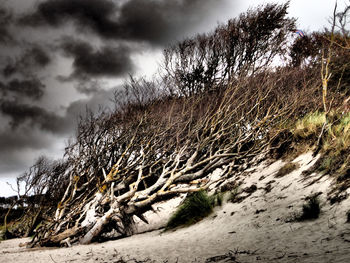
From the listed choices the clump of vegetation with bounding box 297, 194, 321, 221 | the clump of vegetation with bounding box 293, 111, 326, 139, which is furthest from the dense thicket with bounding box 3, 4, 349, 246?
the clump of vegetation with bounding box 297, 194, 321, 221

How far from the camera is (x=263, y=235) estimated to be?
11.2 ft

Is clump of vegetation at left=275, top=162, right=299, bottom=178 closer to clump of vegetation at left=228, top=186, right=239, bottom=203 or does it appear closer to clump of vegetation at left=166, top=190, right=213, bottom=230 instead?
clump of vegetation at left=228, top=186, right=239, bottom=203

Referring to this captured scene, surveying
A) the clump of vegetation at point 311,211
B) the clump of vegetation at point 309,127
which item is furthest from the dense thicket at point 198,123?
the clump of vegetation at point 311,211

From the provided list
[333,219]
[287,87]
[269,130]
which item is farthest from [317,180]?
[287,87]

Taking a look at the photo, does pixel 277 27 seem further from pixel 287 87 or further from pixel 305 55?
pixel 287 87

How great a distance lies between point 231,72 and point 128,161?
629 cm

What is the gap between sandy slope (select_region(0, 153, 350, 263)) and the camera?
2.50 m

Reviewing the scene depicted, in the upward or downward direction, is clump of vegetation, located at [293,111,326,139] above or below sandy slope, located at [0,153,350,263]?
above

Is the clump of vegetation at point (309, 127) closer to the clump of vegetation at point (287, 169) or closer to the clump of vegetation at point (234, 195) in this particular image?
the clump of vegetation at point (287, 169)

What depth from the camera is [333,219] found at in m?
Result: 3.03

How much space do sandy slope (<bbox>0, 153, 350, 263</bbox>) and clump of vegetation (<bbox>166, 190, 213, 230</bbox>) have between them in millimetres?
249

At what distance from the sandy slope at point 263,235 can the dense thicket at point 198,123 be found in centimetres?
211

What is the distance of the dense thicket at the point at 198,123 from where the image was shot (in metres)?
7.62

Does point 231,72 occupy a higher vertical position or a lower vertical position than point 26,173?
higher
